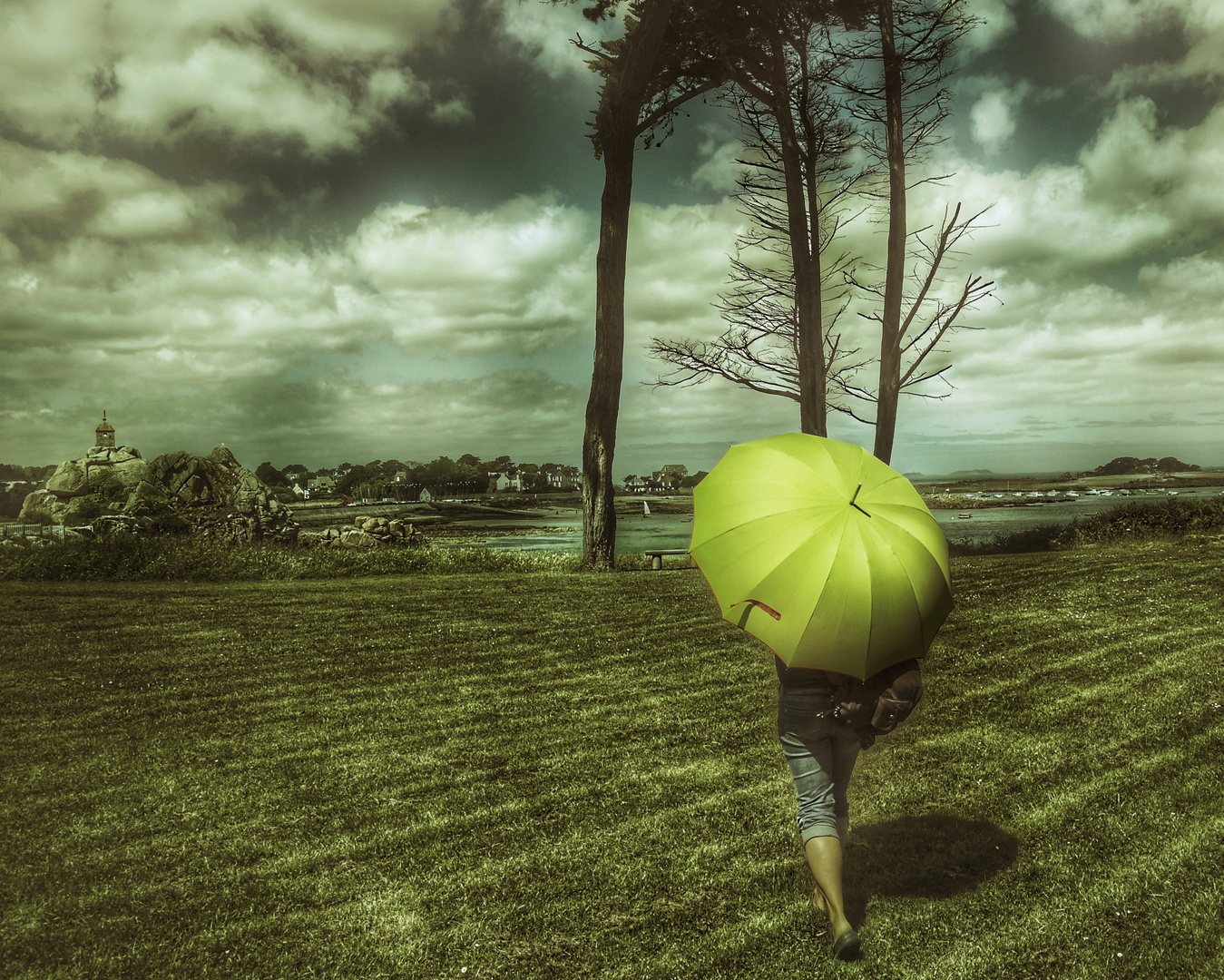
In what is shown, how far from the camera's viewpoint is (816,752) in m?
3.59

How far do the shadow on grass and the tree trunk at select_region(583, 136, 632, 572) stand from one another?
11105mm

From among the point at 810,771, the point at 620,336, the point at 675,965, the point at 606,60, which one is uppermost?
the point at 606,60

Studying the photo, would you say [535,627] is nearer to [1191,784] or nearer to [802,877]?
[802,877]

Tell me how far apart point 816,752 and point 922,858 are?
168 cm

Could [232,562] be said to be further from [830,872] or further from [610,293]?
[830,872]

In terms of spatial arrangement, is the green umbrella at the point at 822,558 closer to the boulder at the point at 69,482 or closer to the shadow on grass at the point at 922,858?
the shadow on grass at the point at 922,858

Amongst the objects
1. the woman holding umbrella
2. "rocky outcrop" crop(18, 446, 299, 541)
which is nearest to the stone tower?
"rocky outcrop" crop(18, 446, 299, 541)

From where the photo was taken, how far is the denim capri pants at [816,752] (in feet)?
11.7

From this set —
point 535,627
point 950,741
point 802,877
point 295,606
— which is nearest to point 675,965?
point 802,877

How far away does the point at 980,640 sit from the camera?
31.3 ft

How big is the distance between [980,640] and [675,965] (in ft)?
24.1

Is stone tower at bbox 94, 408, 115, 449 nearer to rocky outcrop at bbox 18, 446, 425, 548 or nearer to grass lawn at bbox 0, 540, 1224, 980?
rocky outcrop at bbox 18, 446, 425, 548

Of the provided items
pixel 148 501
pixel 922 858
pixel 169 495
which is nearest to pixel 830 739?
pixel 922 858

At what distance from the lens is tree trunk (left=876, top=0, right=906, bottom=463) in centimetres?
1622
